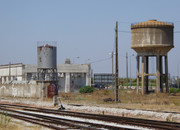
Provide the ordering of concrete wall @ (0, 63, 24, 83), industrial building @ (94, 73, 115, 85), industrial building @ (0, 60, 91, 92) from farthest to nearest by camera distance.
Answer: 1. industrial building @ (94, 73, 115, 85)
2. concrete wall @ (0, 63, 24, 83)
3. industrial building @ (0, 60, 91, 92)

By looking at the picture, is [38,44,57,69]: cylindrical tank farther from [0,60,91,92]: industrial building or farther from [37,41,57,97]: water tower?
[0,60,91,92]: industrial building

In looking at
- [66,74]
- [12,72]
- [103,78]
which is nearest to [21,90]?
[66,74]

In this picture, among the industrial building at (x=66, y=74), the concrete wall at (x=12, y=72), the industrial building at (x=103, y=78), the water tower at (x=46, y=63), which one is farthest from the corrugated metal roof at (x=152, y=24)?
the industrial building at (x=103, y=78)

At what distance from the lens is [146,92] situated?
165 feet

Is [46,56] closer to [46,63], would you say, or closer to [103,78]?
[46,63]

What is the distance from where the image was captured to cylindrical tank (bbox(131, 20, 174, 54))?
4691 cm

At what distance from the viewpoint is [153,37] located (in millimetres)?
47031

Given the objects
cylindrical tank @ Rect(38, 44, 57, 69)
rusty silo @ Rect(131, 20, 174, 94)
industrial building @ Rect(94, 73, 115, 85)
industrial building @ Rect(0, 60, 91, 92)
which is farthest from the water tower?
industrial building @ Rect(94, 73, 115, 85)

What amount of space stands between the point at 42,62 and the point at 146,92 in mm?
16328

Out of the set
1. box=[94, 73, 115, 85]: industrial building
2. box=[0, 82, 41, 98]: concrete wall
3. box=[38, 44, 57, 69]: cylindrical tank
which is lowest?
box=[0, 82, 41, 98]: concrete wall

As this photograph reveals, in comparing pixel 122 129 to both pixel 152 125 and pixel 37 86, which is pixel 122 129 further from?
pixel 37 86

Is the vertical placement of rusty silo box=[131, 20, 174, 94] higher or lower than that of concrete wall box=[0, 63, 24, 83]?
higher

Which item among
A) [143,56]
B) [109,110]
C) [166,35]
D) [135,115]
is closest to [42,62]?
[143,56]

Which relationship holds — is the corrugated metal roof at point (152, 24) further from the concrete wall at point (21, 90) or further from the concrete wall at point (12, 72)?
the concrete wall at point (12, 72)
